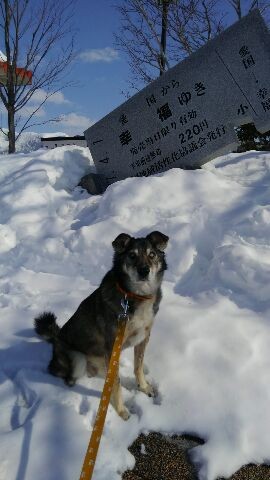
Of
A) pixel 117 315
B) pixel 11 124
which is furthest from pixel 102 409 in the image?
pixel 11 124

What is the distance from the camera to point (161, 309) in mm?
4406

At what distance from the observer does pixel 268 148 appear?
14.6 metres

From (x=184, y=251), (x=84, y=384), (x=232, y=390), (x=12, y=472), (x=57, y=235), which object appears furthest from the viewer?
(x=57, y=235)

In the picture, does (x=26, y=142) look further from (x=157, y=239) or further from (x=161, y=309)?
(x=157, y=239)

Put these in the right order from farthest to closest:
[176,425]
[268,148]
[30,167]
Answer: [268,148] < [30,167] < [176,425]

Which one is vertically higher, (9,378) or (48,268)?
(48,268)

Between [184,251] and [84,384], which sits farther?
[184,251]

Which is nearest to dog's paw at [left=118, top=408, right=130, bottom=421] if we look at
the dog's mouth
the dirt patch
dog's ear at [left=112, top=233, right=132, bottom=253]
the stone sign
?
the dirt patch

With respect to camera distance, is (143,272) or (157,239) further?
(157,239)

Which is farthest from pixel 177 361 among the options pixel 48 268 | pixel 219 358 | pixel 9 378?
pixel 48 268

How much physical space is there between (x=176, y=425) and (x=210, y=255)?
9.17 feet

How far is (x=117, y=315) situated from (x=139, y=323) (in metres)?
0.19

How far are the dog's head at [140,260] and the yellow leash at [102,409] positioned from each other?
209 mm

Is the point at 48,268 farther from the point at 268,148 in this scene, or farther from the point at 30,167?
the point at 268,148
